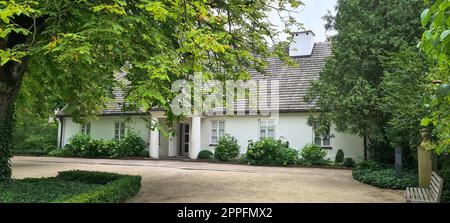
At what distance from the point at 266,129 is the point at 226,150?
8.61 feet

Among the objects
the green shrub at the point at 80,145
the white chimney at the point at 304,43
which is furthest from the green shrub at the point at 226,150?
the green shrub at the point at 80,145

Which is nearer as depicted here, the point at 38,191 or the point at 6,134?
the point at 38,191

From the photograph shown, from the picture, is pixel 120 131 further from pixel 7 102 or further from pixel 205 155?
pixel 7 102

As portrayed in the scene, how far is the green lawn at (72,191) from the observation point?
7.38m

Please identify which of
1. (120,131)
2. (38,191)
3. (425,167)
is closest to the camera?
(38,191)

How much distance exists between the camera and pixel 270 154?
65.8ft

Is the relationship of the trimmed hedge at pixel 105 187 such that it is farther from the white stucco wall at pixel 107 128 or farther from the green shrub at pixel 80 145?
the green shrub at pixel 80 145

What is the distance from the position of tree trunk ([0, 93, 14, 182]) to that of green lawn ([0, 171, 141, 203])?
1.13ft

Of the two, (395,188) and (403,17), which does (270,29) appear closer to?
(403,17)

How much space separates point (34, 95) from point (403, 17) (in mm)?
13278

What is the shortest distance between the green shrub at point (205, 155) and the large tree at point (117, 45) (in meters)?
9.81

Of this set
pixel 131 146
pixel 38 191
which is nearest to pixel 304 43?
pixel 131 146

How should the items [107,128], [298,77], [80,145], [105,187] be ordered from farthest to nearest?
[107,128]
[80,145]
[298,77]
[105,187]

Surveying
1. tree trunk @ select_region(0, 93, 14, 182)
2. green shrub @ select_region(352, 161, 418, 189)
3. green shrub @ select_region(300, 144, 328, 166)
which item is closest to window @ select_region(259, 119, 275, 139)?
green shrub @ select_region(300, 144, 328, 166)
